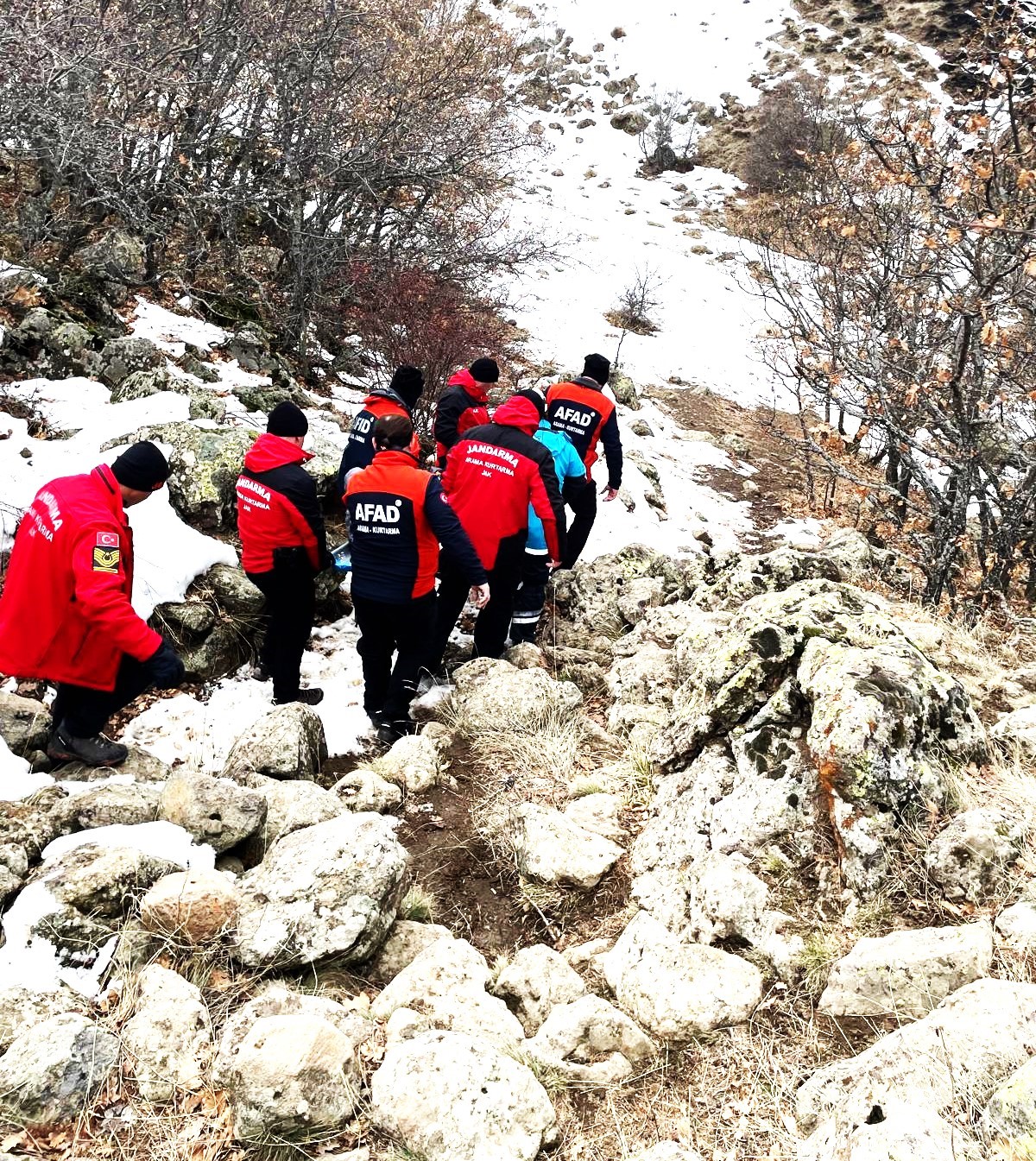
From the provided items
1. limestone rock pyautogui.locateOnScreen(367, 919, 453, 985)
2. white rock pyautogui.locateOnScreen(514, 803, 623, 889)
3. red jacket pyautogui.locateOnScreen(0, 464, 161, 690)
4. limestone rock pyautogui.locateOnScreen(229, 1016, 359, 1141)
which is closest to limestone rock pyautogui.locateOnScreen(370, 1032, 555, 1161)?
limestone rock pyautogui.locateOnScreen(229, 1016, 359, 1141)

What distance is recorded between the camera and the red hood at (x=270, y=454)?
479 cm

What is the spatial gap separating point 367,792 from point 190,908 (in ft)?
4.60

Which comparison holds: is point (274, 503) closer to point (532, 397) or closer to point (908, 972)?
point (532, 397)

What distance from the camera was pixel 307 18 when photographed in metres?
10.2

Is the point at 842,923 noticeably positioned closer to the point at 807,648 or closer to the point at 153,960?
the point at 807,648

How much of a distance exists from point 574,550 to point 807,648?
3646mm

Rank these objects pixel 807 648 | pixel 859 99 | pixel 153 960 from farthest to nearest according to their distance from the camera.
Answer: pixel 859 99
pixel 807 648
pixel 153 960

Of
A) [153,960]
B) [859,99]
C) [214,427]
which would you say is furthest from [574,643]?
[859,99]

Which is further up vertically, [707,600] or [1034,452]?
[1034,452]

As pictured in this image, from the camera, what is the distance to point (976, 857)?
2.76 m

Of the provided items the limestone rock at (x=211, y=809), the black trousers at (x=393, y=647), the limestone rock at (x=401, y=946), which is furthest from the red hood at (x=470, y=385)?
the limestone rock at (x=401, y=946)

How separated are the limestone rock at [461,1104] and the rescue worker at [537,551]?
3.86 meters

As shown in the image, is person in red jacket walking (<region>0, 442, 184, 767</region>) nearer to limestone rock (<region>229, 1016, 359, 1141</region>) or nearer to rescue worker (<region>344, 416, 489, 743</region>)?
rescue worker (<region>344, 416, 489, 743</region>)

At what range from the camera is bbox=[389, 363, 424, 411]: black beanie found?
223 inches
